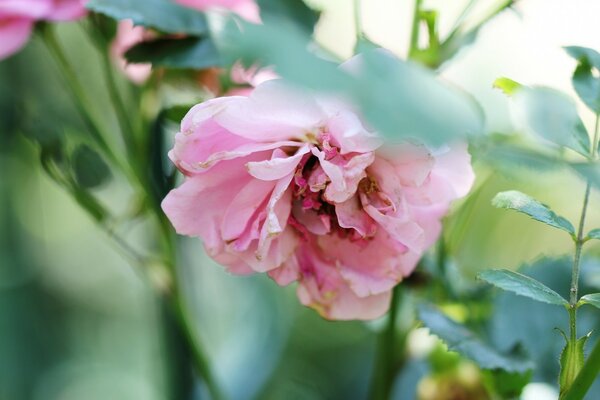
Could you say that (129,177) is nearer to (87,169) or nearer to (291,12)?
(87,169)

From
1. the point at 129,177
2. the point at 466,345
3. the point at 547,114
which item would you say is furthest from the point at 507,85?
the point at 129,177

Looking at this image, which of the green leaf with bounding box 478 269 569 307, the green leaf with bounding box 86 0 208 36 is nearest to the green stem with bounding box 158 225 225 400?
the green leaf with bounding box 86 0 208 36

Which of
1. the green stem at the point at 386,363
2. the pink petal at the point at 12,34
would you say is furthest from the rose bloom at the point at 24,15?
the green stem at the point at 386,363

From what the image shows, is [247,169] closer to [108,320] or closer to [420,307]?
[420,307]

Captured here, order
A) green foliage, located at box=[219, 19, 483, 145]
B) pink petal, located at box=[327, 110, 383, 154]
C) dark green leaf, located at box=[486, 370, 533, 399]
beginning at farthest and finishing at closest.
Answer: dark green leaf, located at box=[486, 370, 533, 399], pink petal, located at box=[327, 110, 383, 154], green foliage, located at box=[219, 19, 483, 145]

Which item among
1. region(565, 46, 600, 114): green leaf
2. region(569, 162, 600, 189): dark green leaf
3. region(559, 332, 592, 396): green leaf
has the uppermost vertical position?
region(569, 162, 600, 189): dark green leaf

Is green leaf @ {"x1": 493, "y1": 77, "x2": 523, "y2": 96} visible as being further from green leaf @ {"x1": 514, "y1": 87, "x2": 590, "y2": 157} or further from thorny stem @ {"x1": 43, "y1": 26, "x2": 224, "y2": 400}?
thorny stem @ {"x1": 43, "y1": 26, "x2": 224, "y2": 400}

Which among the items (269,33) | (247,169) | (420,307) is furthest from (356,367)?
(269,33)
